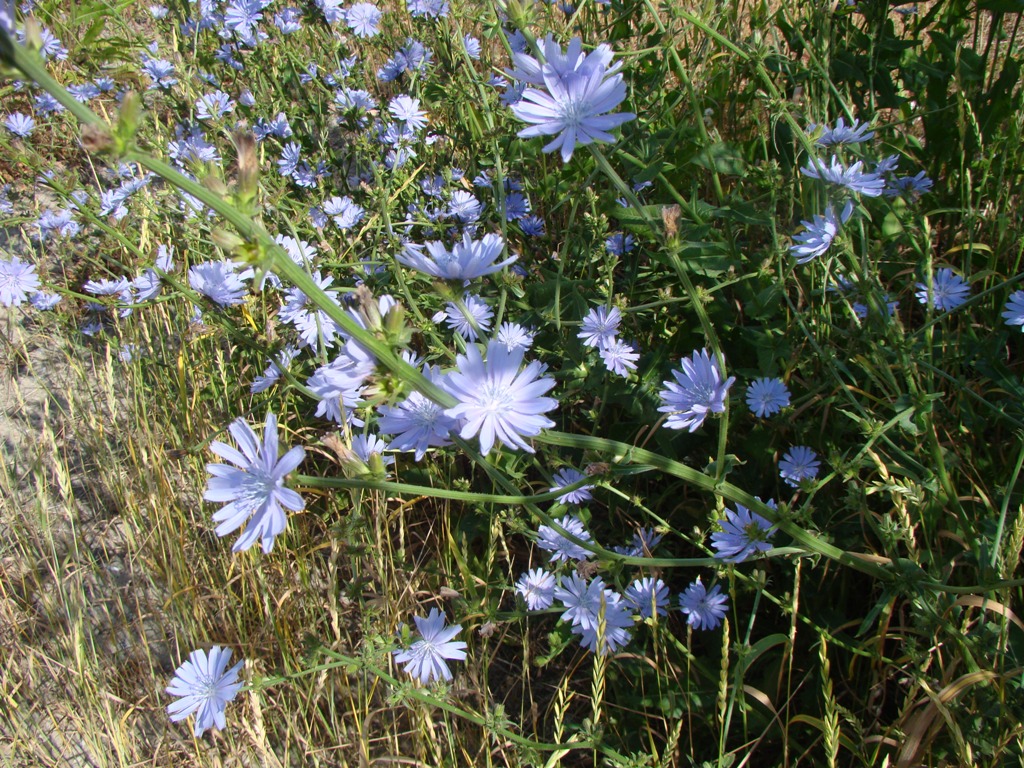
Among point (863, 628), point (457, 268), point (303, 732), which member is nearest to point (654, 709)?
point (863, 628)

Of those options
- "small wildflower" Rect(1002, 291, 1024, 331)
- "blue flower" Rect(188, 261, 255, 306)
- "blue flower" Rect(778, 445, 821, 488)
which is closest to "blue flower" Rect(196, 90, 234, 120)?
"blue flower" Rect(188, 261, 255, 306)

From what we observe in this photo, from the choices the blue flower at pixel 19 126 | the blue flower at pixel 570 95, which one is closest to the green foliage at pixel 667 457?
the blue flower at pixel 570 95

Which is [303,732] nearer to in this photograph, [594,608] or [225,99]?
[594,608]

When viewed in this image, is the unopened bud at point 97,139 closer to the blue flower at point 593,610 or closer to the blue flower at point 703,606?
the blue flower at point 593,610

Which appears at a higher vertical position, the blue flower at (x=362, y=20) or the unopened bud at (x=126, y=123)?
the blue flower at (x=362, y=20)

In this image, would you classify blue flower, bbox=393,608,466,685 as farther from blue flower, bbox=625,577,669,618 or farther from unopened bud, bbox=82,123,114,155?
unopened bud, bbox=82,123,114,155

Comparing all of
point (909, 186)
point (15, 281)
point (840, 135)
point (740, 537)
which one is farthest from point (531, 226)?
point (15, 281)
